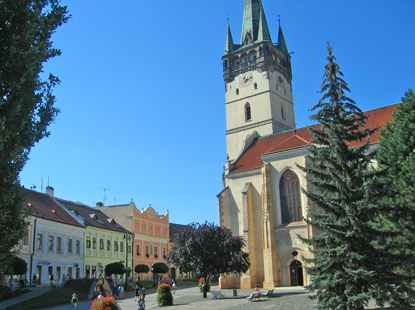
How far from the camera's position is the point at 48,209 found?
40719 mm

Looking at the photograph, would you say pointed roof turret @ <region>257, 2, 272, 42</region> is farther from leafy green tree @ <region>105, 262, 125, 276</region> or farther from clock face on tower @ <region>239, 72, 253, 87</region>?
leafy green tree @ <region>105, 262, 125, 276</region>

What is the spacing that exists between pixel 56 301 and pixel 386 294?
19.9 metres

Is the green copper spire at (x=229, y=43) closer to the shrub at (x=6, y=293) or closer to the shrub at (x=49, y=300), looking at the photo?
the shrub at (x=49, y=300)

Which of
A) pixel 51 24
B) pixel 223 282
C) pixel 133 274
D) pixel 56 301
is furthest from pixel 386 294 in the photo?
pixel 133 274

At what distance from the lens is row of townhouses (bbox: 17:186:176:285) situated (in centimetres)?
3638

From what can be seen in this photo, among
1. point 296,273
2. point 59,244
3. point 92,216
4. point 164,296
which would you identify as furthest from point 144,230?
point 164,296

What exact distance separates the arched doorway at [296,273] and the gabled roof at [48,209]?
20.9 meters

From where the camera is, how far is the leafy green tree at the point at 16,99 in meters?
9.58

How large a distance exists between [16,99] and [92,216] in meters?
41.3

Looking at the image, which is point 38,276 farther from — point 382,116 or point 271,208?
point 382,116

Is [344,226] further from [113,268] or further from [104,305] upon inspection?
[113,268]

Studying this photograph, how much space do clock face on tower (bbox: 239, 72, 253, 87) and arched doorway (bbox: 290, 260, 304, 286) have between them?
23.1m

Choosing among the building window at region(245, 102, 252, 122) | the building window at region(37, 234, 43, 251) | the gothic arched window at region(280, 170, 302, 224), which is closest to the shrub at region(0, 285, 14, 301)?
the building window at region(37, 234, 43, 251)

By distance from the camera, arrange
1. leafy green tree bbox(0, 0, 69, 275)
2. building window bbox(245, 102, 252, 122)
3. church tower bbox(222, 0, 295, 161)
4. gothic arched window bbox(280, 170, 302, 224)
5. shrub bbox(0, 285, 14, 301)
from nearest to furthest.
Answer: leafy green tree bbox(0, 0, 69, 275) < shrub bbox(0, 285, 14, 301) < gothic arched window bbox(280, 170, 302, 224) < church tower bbox(222, 0, 295, 161) < building window bbox(245, 102, 252, 122)
